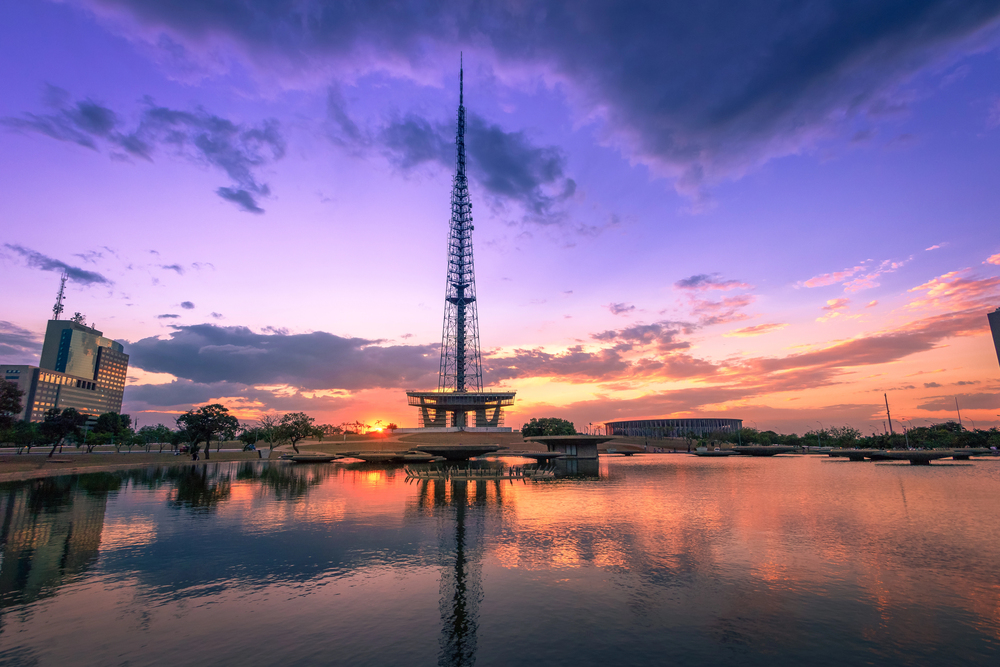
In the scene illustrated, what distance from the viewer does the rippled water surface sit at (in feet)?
52.3

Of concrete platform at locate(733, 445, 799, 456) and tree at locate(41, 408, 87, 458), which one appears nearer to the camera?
tree at locate(41, 408, 87, 458)

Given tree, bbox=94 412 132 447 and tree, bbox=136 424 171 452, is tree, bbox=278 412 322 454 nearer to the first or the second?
Answer: tree, bbox=94 412 132 447

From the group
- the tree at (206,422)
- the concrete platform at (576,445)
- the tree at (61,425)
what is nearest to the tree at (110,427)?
the tree at (206,422)

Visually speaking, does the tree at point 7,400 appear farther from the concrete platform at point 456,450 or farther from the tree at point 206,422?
the concrete platform at point 456,450

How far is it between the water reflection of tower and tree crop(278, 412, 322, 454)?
97.6 m

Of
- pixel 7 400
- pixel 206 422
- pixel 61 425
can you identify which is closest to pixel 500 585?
pixel 7 400

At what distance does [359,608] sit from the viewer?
19.3 meters

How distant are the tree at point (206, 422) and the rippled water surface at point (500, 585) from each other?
75128 mm

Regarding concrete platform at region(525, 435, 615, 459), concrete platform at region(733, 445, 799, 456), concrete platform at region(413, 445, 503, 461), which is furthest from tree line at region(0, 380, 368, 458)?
concrete platform at region(733, 445, 799, 456)

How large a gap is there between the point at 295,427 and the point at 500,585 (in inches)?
5194

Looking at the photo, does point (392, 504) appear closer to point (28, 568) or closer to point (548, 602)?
point (28, 568)

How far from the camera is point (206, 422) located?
115 metres

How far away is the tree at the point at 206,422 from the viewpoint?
374 ft

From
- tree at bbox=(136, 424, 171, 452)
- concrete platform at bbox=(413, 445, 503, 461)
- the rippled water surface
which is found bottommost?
the rippled water surface
